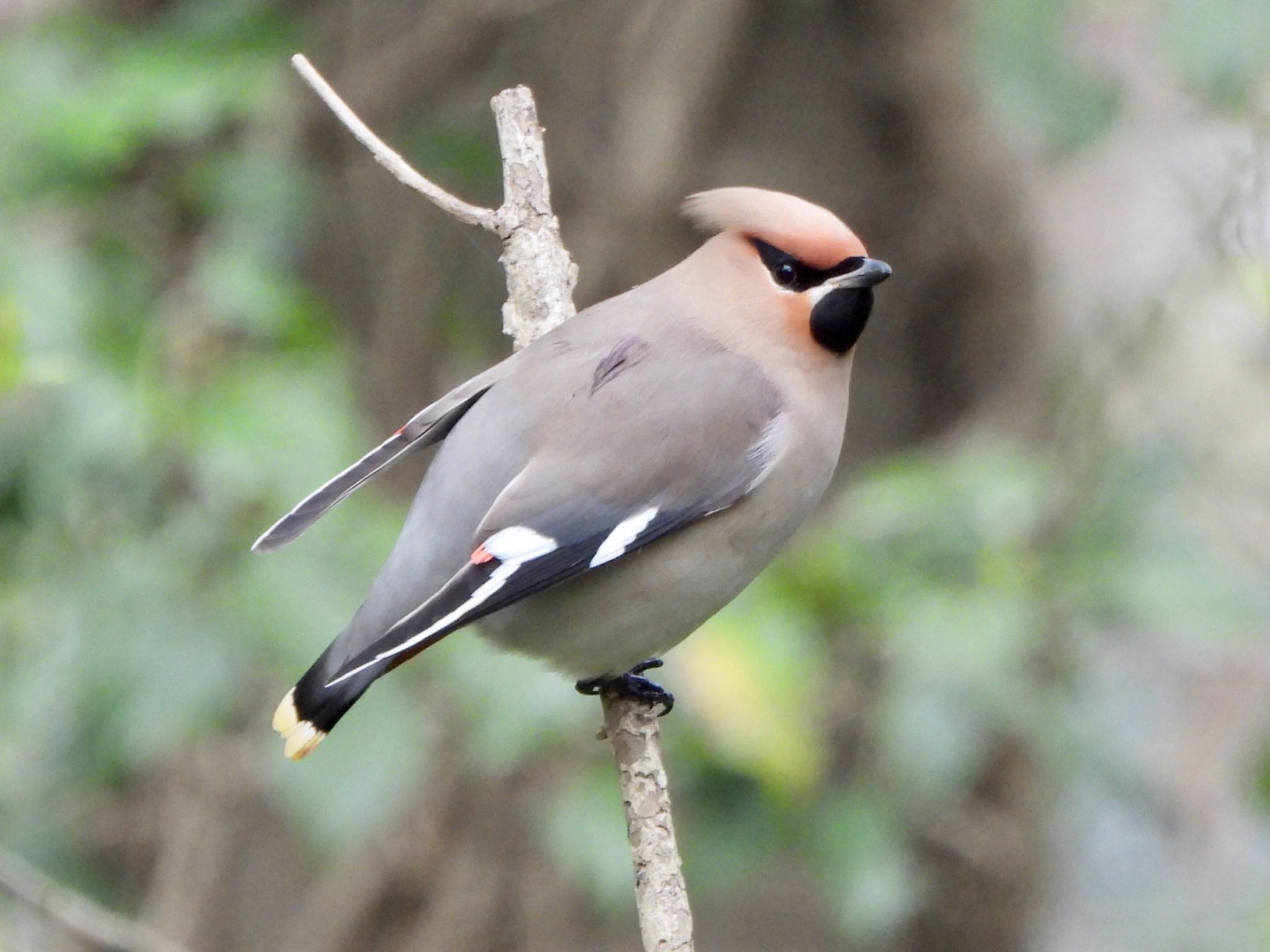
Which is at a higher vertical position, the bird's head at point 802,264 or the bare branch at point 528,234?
the bare branch at point 528,234

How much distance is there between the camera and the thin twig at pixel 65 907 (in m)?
2.55

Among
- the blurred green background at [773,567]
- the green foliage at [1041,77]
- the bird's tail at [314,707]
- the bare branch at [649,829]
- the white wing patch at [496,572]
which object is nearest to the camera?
the bare branch at [649,829]

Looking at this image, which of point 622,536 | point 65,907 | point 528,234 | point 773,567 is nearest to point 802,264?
point 528,234

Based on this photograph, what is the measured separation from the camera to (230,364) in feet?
11.0

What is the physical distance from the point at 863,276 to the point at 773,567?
3.44ft

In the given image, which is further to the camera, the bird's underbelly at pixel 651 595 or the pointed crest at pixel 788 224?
the pointed crest at pixel 788 224

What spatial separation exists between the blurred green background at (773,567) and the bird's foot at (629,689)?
0.22 metres

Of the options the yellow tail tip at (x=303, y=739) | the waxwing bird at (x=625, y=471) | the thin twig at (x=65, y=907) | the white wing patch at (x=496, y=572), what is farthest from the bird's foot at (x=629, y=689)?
the thin twig at (x=65, y=907)

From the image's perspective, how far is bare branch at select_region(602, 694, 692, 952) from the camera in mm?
2160

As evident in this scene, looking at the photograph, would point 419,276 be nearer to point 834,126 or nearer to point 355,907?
point 834,126

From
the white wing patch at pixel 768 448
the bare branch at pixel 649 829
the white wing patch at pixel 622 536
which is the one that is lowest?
the bare branch at pixel 649 829

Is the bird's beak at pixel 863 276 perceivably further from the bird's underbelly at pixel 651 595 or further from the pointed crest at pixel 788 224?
the bird's underbelly at pixel 651 595

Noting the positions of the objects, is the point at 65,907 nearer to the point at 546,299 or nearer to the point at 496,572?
the point at 496,572

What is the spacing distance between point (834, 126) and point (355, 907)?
253 cm
